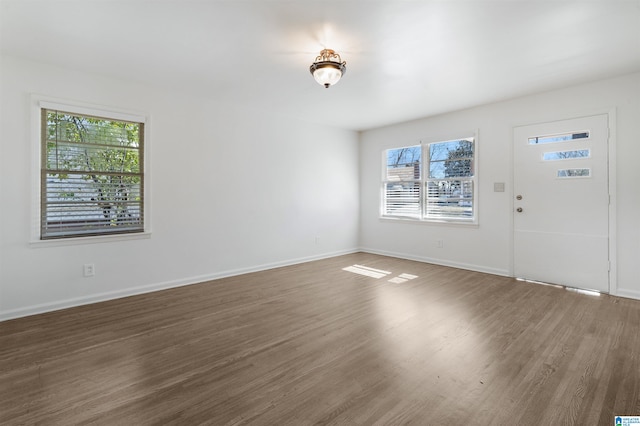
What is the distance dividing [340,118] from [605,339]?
453cm

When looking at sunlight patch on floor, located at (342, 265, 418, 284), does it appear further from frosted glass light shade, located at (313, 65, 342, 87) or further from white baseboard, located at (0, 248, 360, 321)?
frosted glass light shade, located at (313, 65, 342, 87)

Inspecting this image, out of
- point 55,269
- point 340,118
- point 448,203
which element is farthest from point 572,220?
point 55,269

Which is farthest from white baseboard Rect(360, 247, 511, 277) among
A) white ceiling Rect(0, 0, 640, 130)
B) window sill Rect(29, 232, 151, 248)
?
window sill Rect(29, 232, 151, 248)

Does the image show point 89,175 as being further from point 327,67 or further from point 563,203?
point 563,203

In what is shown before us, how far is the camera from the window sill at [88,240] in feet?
10.6

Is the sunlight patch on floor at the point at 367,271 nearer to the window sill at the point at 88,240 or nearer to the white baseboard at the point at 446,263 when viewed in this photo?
the white baseboard at the point at 446,263

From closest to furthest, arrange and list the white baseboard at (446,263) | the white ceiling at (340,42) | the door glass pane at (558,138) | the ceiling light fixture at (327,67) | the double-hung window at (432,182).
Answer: the white ceiling at (340,42) → the ceiling light fixture at (327,67) → the door glass pane at (558,138) → the white baseboard at (446,263) → the double-hung window at (432,182)

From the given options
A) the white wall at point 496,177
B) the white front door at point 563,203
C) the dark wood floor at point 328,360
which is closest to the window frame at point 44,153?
the dark wood floor at point 328,360

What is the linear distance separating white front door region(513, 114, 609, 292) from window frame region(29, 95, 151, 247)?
16.7ft

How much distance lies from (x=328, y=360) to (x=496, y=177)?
3.93 m

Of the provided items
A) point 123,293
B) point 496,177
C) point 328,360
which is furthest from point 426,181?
point 123,293

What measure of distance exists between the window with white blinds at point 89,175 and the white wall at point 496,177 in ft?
14.1

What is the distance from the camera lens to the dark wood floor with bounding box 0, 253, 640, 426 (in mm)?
1718

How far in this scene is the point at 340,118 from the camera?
552cm
